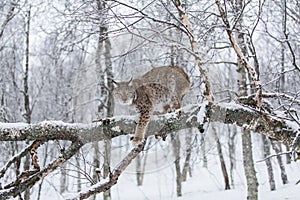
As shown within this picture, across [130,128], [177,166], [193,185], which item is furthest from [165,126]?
[193,185]

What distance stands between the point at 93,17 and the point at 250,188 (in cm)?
Result: 448

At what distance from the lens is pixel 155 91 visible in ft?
14.4

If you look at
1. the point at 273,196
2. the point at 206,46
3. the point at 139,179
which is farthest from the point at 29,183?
the point at 139,179

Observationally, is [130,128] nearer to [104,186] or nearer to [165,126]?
[165,126]

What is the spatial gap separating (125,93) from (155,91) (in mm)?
360

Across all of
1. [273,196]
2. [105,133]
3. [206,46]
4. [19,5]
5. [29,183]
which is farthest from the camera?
[273,196]

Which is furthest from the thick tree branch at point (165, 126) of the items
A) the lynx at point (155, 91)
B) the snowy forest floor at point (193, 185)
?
the snowy forest floor at point (193, 185)

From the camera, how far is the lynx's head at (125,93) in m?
4.37

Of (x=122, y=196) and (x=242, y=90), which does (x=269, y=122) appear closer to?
(x=242, y=90)

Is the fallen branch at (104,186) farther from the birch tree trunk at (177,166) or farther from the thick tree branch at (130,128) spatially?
the birch tree trunk at (177,166)

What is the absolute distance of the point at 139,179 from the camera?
18.5 meters

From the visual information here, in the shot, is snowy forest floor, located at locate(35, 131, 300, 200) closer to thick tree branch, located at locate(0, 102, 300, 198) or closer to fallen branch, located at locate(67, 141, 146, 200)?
Result: thick tree branch, located at locate(0, 102, 300, 198)

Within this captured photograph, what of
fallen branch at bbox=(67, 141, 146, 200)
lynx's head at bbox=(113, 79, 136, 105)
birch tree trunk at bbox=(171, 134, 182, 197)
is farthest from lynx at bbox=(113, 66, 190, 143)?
birch tree trunk at bbox=(171, 134, 182, 197)

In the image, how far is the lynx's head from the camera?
437 cm
